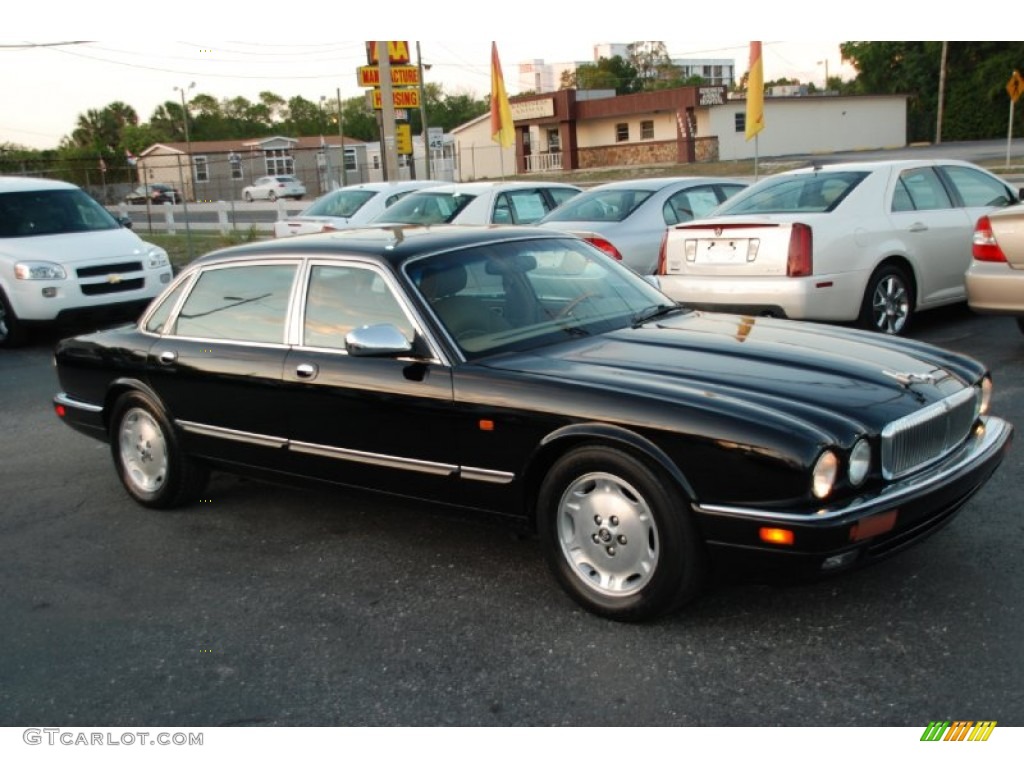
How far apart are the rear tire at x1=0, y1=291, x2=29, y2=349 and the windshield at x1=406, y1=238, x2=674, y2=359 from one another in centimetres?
873

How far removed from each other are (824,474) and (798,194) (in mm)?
5924

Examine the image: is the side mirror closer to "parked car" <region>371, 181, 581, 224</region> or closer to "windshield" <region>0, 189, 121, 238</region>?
"parked car" <region>371, 181, 581, 224</region>

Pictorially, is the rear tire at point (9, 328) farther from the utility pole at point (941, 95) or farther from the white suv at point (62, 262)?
the utility pole at point (941, 95)

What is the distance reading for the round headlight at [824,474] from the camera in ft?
11.8

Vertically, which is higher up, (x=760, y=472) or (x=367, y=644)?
(x=760, y=472)

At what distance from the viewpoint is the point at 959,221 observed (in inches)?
368

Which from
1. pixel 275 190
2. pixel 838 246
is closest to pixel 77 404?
pixel 838 246

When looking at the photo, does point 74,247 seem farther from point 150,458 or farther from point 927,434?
point 927,434

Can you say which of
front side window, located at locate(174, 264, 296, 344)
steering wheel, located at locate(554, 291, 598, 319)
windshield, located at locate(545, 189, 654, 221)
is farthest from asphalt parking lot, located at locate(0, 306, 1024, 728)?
windshield, located at locate(545, 189, 654, 221)

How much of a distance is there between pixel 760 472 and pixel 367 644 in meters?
1.61

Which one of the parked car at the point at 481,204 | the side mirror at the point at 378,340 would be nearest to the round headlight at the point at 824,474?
the side mirror at the point at 378,340

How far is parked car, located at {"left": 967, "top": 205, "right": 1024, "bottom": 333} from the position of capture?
782cm

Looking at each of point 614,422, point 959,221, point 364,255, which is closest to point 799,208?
point 959,221

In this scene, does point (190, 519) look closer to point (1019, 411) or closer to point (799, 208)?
point (1019, 411)
